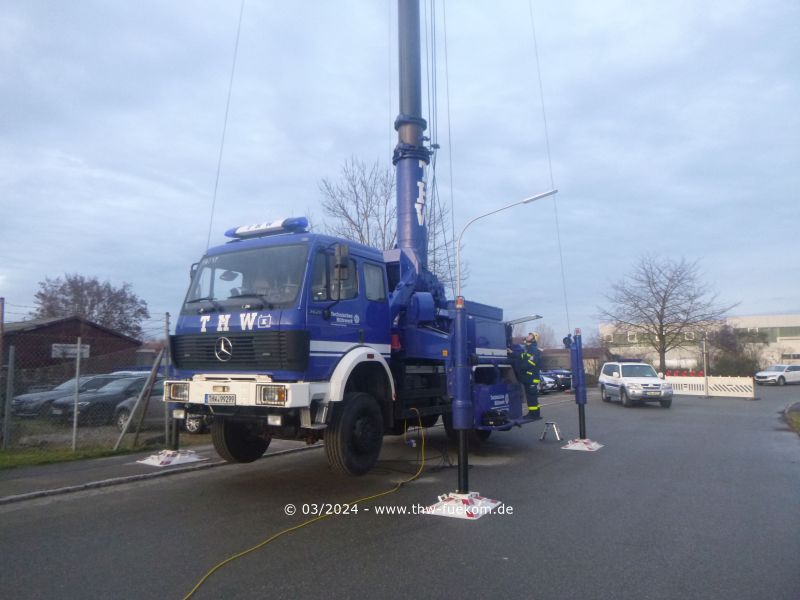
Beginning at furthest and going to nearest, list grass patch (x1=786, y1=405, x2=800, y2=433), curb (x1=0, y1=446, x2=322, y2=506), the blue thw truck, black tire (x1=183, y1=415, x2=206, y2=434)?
grass patch (x1=786, y1=405, x2=800, y2=433) → black tire (x1=183, y1=415, x2=206, y2=434) → curb (x1=0, y1=446, x2=322, y2=506) → the blue thw truck

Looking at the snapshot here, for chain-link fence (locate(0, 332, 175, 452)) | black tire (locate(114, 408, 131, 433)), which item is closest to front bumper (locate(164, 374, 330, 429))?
chain-link fence (locate(0, 332, 175, 452))

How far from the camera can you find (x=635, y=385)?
20422 millimetres

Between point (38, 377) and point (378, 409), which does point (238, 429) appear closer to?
point (378, 409)

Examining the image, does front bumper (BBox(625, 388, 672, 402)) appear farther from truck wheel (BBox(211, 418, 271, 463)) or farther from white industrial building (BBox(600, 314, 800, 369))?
white industrial building (BBox(600, 314, 800, 369))

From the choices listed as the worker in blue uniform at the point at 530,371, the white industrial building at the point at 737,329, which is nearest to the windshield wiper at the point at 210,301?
the worker in blue uniform at the point at 530,371

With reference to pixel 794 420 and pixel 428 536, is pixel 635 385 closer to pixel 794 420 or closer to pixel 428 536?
pixel 794 420

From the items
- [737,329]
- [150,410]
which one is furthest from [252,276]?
[737,329]

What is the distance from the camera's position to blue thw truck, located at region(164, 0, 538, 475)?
6.63 m

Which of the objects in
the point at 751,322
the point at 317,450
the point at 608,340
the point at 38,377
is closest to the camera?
the point at 317,450

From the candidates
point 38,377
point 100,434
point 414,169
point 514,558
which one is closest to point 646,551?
point 514,558

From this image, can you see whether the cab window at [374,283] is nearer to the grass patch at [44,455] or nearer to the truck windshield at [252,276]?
the truck windshield at [252,276]

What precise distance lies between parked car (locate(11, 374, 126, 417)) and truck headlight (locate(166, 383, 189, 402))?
6.11m

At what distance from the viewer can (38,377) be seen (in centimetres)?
1250

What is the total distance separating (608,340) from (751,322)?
140 ft
